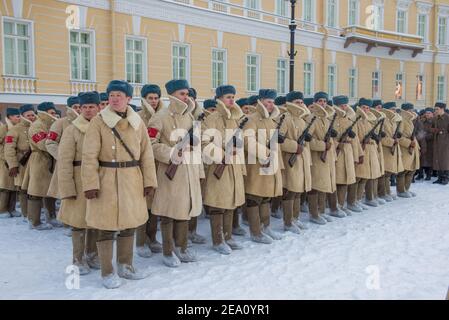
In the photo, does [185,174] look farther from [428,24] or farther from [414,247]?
[428,24]

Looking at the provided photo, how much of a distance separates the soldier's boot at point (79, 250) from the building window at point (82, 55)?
9.21m

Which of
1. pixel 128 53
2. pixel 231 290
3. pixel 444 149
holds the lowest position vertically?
pixel 231 290

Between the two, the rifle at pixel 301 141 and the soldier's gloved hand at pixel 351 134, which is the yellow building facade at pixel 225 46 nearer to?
the rifle at pixel 301 141

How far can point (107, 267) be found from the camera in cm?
446

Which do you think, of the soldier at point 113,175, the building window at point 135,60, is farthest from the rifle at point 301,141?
the building window at point 135,60

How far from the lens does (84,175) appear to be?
4.24m

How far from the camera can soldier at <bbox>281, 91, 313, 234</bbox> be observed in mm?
6527

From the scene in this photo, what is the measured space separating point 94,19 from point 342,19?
12.7 metres

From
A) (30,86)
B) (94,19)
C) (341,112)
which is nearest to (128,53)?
(94,19)

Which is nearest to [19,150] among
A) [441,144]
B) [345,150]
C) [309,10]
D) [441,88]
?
[345,150]

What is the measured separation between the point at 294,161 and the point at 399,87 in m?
20.7

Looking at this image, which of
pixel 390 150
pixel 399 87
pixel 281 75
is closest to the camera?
pixel 390 150

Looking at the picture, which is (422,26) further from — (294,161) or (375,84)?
(294,161)

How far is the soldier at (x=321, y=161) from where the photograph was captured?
704cm
